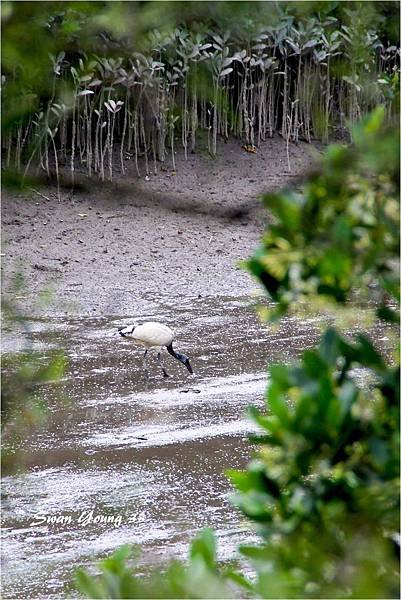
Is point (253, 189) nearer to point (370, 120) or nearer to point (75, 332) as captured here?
point (75, 332)

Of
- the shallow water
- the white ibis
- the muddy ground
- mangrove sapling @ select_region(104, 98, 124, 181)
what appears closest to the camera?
the shallow water

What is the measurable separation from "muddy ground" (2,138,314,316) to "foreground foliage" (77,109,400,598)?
845 cm

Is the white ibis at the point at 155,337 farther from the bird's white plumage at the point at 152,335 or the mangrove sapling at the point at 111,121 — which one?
the mangrove sapling at the point at 111,121

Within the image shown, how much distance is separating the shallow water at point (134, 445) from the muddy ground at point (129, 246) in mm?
526

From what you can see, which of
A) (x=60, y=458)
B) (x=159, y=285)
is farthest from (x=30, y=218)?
(x=60, y=458)

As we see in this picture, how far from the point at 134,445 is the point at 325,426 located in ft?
18.8

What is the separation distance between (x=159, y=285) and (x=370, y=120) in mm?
9520

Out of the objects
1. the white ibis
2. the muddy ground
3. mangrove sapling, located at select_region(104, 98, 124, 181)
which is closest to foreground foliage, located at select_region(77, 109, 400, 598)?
the white ibis

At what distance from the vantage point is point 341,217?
146 cm

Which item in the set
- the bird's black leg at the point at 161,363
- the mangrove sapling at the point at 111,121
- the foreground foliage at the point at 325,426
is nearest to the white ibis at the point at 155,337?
the bird's black leg at the point at 161,363

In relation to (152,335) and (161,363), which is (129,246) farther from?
(152,335)

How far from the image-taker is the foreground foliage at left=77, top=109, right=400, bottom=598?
1378 millimetres

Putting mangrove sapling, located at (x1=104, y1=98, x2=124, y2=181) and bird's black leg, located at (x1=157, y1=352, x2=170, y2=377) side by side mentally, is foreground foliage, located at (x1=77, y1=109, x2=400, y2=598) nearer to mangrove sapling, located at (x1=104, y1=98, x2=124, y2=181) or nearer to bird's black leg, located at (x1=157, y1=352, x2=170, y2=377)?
bird's black leg, located at (x1=157, y1=352, x2=170, y2=377)

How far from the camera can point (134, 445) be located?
7.07 meters
